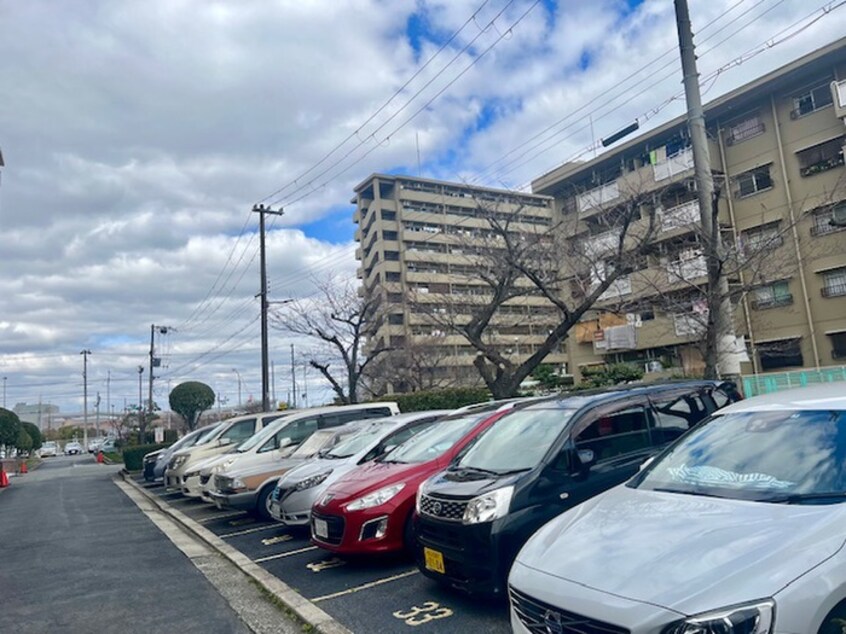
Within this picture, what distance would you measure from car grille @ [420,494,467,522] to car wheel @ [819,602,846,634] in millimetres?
2815

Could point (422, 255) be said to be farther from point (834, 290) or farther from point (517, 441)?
point (517, 441)

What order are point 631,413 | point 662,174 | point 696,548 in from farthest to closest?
point 662,174 → point 631,413 → point 696,548

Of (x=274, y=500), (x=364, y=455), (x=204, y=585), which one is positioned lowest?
(x=204, y=585)

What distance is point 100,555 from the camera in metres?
8.73

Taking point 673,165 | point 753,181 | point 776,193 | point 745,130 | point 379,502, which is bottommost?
point 379,502

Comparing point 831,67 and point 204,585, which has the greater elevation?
point 831,67

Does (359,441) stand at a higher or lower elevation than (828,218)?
lower

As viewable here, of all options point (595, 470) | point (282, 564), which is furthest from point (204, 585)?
point (595, 470)

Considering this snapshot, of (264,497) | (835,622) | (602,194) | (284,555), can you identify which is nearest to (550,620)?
(835,622)

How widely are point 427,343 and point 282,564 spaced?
25058 millimetres

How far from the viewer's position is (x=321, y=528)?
671 cm

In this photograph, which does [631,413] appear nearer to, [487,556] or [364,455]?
[487,556]

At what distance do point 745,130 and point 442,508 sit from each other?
24.1 metres

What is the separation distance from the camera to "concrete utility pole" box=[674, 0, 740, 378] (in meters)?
8.97
